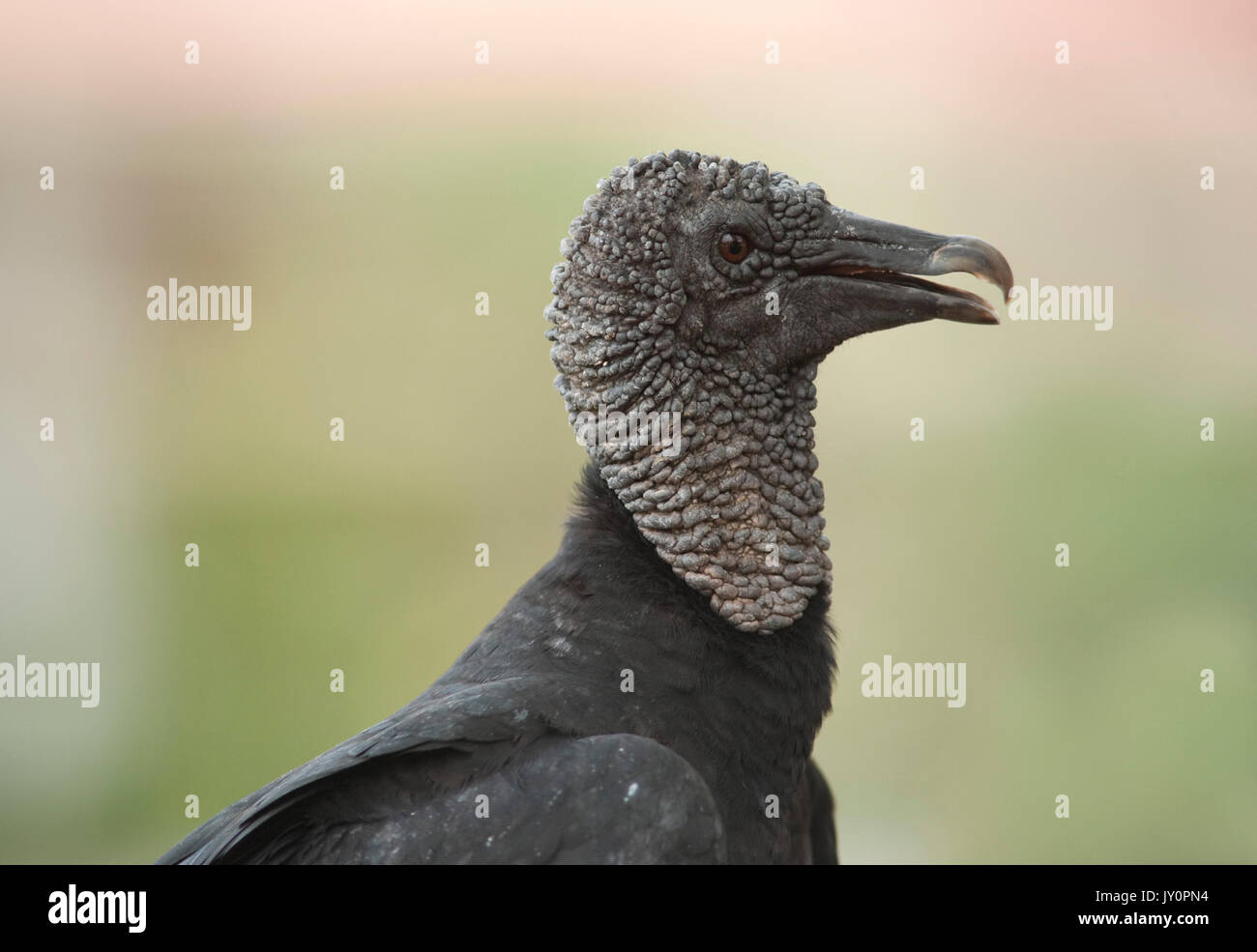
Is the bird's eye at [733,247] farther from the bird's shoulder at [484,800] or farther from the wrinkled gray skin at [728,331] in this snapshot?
the bird's shoulder at [484,800]

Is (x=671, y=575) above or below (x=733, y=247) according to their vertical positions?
below

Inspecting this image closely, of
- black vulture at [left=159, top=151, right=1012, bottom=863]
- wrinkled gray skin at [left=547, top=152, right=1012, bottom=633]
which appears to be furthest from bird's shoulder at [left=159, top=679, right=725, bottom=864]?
wrinkled gray skin at [left=547, top=152, right=1012, bottom=633]

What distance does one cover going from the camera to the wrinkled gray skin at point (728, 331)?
3.60 metres

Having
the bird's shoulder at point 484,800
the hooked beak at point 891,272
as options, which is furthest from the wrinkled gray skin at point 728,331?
the bird's shoulder at point 484,800

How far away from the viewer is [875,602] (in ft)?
25.0

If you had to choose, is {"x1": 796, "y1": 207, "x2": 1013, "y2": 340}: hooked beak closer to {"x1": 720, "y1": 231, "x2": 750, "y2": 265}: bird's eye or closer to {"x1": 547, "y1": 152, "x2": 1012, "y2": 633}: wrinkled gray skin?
{"x1": 547, "y1": 152, "x2": 1012, "y2": 633}: wrinkled gray skin

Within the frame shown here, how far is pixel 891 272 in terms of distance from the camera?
377 cm

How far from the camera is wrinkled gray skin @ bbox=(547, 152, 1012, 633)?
11.8ft

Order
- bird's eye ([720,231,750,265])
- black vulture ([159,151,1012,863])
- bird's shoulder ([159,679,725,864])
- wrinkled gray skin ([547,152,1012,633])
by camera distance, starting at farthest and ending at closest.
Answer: bird's eye ([720,231,750,265]), wrinkled gray skin ([547,152,1012,633]), black vulture ([159,151,1012,863]), bird's shoulder ([159,679,725,864])

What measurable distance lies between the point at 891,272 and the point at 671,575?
1.14 m

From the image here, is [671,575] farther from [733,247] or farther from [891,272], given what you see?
[891,272]

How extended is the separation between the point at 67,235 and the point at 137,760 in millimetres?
3454

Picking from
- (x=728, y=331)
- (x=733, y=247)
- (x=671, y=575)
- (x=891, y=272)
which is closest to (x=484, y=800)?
(x=671, y=575)

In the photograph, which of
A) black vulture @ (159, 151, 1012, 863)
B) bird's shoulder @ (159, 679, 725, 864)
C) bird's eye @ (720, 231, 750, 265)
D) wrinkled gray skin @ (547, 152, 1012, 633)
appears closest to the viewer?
bird's shoulder @ (159, 679, 725, 864)
